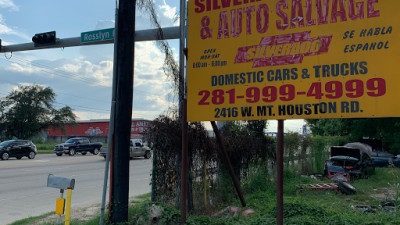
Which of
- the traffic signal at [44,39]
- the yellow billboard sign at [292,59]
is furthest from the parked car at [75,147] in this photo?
the yellow billboard sign at [292,59]

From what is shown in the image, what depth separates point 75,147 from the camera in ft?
107

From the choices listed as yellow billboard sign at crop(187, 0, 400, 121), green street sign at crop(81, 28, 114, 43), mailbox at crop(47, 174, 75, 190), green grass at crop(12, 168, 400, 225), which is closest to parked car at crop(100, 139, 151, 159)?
green street sign at crop(81, 28, 114, 43)

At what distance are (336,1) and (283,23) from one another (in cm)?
72

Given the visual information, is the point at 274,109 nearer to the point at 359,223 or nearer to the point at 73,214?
the point at 359,223

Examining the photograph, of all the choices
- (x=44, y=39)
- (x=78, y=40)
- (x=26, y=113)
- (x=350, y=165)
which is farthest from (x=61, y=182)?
(x=26, y=113)

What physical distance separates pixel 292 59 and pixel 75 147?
31.3 m

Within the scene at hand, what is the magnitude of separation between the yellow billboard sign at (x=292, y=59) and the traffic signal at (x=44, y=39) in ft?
33.8

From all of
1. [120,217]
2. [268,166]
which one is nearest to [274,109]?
[120,217]

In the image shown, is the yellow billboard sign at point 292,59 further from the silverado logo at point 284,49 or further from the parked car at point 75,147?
the parked car at point 75,147

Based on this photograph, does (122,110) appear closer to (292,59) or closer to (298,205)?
(292,59)

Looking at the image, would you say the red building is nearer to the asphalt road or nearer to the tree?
the tree

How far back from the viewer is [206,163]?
7.63 m

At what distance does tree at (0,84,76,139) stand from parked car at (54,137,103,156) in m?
23.1

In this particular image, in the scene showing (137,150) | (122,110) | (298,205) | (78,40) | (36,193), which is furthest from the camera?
(137,150)
